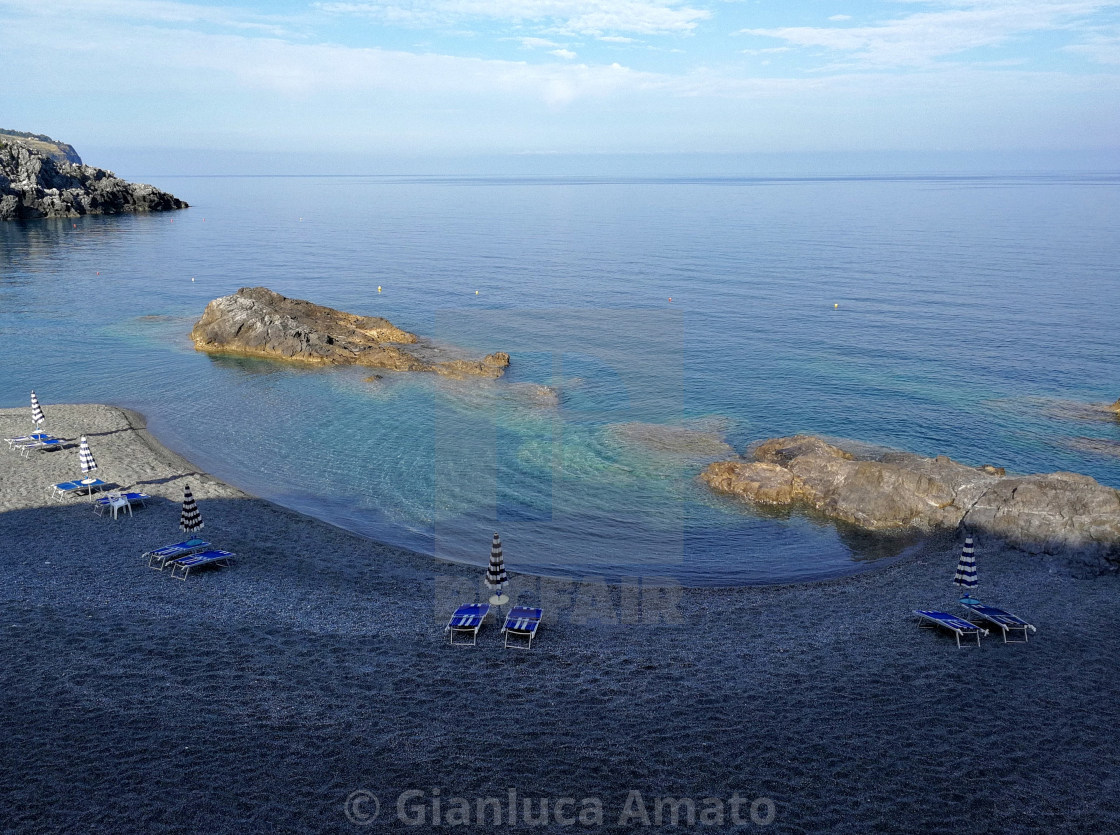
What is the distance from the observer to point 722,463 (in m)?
28.7

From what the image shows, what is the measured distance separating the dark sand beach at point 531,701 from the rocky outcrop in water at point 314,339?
2278 centimetres

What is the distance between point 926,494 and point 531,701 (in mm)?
16579

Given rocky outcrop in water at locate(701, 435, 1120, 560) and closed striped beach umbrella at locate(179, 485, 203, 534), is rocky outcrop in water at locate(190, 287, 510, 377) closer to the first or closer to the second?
rocky outcrop in water at locate(701, 435, 1120, 560)

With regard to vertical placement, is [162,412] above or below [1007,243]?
below

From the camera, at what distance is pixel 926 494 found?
2475 cm

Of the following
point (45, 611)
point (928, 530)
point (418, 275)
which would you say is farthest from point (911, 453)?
point (418, 275)

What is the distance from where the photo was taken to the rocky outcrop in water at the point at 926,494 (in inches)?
863

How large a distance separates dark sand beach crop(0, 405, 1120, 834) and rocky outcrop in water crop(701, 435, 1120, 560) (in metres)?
1.31

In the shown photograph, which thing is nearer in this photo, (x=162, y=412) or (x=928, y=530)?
(x=928, y=530)

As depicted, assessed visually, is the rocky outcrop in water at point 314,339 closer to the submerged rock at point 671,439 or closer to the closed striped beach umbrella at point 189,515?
the submerged rock at point 671,439

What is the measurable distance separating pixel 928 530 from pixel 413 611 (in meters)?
16.5

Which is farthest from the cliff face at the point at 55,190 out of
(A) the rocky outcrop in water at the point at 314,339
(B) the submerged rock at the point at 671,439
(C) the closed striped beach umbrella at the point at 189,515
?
(C) the closed striped beach umbrella at the point at 189,515

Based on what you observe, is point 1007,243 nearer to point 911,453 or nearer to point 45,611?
point 911,453

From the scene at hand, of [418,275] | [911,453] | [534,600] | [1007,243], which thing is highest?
[1007,243]
